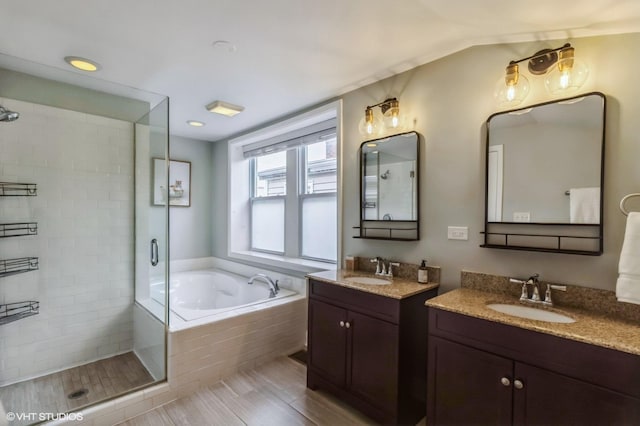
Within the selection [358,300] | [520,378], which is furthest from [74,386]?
[520,378]

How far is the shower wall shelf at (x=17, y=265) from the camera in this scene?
238 centimetres

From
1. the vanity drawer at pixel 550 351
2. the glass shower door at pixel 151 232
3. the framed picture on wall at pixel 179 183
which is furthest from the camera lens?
the framed picture on wall at pixel 179 183

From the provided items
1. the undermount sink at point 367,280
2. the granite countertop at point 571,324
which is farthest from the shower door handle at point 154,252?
the granite countertop at point 571,324

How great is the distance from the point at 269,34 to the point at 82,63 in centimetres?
146

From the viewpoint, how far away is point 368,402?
6.35 feet

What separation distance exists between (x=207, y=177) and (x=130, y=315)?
2173mm

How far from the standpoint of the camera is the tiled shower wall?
95.5 inches

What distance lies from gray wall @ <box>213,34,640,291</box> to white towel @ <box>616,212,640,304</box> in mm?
174

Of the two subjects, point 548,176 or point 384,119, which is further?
point 384,119

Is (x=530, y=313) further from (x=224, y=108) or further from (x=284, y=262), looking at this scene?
(x=224, y=108)

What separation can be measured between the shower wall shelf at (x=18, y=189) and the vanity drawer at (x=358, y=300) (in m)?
2.34

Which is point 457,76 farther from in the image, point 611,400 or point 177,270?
point 177,270

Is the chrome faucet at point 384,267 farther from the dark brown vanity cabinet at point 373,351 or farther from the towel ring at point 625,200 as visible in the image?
the towel ring at point 625,200

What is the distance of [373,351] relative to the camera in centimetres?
191
